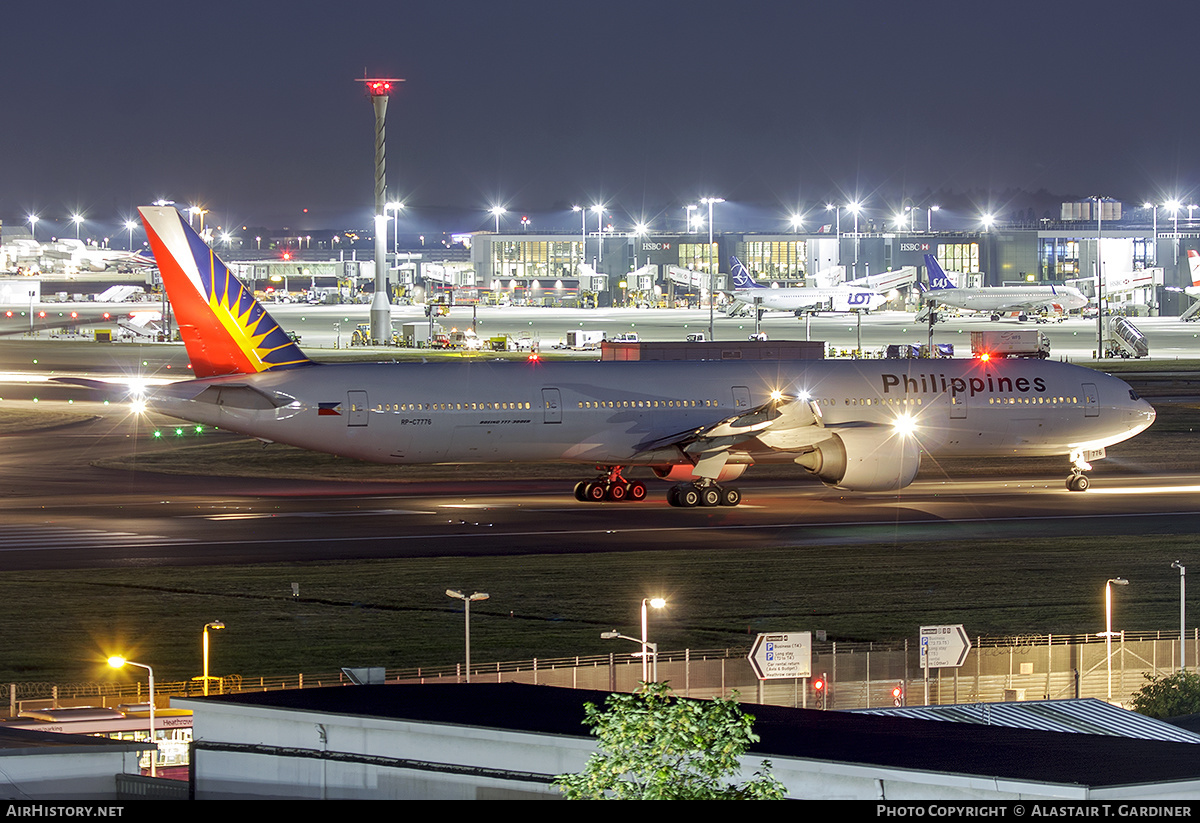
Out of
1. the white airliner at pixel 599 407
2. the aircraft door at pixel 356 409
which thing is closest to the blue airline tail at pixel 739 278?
the white airliner at pixel 599 407

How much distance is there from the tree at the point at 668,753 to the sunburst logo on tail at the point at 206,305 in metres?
37.4

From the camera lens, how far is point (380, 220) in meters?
155

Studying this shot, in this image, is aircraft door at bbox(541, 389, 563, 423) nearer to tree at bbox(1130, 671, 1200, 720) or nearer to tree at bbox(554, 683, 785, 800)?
tree at bbox(1130, 671, 1200, 720)

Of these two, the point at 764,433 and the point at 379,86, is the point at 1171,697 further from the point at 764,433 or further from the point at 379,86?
the point at 379,86

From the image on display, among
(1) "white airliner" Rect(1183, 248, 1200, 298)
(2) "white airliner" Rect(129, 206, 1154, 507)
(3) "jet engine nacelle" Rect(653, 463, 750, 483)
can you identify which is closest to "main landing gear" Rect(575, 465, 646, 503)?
(2) "white airliner" Rect(129, 206, 1154, 507)

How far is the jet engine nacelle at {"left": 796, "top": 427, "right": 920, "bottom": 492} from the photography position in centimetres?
5066

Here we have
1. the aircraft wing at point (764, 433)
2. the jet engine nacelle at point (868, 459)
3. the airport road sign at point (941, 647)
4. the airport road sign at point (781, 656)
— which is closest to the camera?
the airport road sign at point (781, 656)

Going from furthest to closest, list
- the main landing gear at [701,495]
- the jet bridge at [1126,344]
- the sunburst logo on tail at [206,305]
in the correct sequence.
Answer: the jet bridge at [1126,344]
the main landing gear at [701,495]
the sunburst logo on tail at [206,305]

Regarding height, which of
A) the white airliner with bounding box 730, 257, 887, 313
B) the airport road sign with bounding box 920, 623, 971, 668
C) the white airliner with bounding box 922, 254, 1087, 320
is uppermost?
the white airliner with bounding box 730, 257, 887, 313

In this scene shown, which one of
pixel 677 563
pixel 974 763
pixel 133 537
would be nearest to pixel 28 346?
pixel 133 537

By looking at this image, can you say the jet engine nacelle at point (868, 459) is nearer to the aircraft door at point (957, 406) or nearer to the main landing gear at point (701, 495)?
the main landing gear at point (701, 495)

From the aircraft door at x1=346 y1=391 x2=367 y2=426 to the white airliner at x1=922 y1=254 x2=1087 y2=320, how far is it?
143409 mm

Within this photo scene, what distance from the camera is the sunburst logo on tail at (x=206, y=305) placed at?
4925cm

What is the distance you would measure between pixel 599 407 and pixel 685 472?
420 cm
